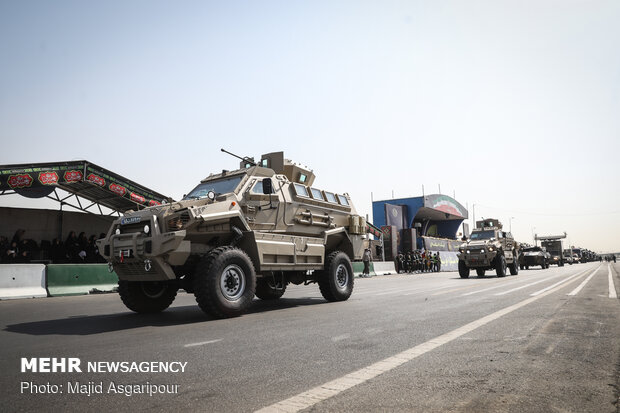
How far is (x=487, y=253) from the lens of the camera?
762 inches

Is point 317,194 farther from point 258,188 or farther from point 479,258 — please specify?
point 479,258

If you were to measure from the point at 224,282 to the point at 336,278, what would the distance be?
3.27 meters

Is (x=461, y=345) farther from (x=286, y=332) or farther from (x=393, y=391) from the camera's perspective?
(x=286, y=332)

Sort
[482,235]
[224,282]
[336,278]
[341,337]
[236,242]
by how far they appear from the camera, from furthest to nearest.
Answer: [482,235]
[336,278]
[236,242]
[224,282]
[341,337]

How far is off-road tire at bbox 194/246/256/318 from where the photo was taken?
21.1ft

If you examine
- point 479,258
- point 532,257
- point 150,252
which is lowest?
point 532,257

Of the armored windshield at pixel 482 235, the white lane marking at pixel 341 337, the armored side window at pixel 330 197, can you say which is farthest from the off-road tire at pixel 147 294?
the armored windshield at pixel 482 235

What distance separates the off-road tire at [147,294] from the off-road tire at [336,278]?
10.5 feet

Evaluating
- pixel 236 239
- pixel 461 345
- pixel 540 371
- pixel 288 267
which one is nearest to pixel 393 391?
pixel 540 371

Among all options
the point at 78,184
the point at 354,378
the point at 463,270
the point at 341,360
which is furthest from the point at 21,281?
the point at 463,270

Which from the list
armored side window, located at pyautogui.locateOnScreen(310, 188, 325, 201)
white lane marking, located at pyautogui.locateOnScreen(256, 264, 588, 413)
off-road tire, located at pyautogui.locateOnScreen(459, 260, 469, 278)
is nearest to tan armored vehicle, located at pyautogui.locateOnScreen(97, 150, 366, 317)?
armored side window, located at pyautogui.locateOnScreen(310, 188, 325, 201)

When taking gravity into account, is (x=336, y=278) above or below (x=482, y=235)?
below

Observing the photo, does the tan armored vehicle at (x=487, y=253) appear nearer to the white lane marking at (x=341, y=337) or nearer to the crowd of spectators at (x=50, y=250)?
the white lane marking at (x=341, y=337)

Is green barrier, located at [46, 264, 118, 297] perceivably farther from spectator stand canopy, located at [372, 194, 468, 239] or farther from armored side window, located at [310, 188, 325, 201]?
A: spectator stand canopy, located at [372, 194, 468, 239]
